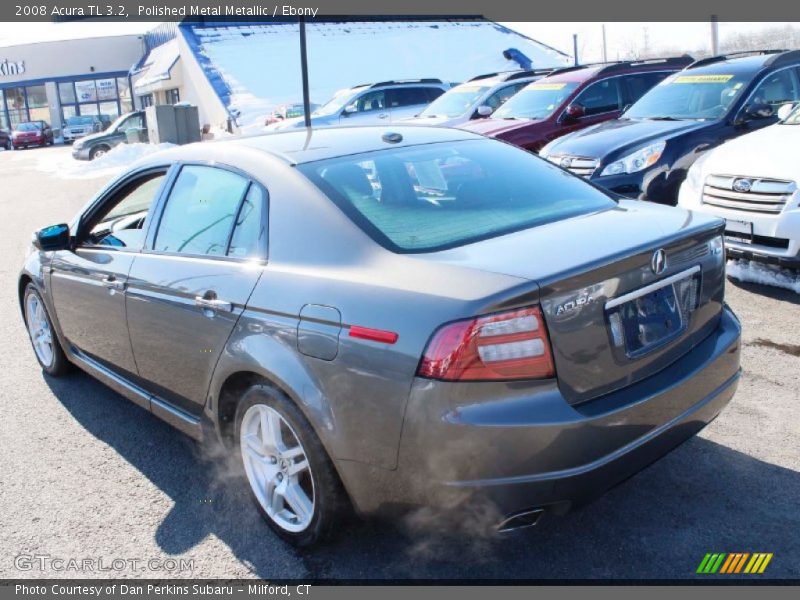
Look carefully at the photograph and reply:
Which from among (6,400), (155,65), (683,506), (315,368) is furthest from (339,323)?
(155,65)

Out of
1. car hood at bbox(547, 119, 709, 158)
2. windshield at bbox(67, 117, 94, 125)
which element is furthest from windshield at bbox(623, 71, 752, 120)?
windshield at bbox(67, 117, 94, 125)

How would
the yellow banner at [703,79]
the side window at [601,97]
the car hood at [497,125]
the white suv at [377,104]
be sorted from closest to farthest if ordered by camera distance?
the yellow banner at [703,79], the car hood at [497,125], the side window at [601,97], the white suv at [377,104]

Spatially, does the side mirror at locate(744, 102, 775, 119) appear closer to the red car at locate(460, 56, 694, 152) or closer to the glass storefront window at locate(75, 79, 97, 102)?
the red car at locate(460, 56, 694, 152)

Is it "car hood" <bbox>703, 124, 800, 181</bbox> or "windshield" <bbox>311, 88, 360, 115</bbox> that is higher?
"windshield" <bbox>311, 88, 360, 115</bbox>

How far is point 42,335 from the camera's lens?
5316 mm

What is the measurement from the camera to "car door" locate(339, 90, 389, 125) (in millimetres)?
17406

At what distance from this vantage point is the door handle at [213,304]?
10.3ft

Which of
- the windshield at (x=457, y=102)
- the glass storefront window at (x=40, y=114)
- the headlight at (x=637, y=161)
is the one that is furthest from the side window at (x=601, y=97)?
the glass storefront window at (x=40, y=114)

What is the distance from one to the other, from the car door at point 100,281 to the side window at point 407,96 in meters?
14.0

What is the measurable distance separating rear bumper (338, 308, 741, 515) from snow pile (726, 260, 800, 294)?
3986 mm

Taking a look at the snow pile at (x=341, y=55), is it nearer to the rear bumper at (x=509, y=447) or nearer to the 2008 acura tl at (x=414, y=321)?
the 2008 acura tl at (x=414, y=321)

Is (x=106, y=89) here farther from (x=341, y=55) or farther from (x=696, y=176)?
(x=696, y=176)

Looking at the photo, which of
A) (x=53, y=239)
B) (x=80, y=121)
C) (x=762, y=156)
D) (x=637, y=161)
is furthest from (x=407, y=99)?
(x=80, y=121)

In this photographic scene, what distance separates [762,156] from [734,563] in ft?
13.3
